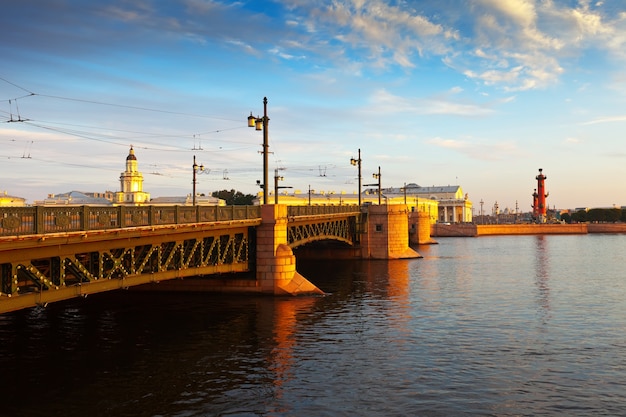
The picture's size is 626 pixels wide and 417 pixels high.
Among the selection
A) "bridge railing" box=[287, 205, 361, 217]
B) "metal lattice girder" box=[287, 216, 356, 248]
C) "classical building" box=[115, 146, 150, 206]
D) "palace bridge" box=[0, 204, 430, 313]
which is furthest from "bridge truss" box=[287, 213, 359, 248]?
"classical building" box=[115, 146, 150, 206]

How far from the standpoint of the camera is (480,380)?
55.4 ft

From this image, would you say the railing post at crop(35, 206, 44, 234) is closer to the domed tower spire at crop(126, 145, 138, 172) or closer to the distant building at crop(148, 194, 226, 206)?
the distant building at crop(148, 194, 226, 206)

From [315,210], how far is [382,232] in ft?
62.9

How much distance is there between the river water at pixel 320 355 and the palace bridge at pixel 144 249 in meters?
1.91

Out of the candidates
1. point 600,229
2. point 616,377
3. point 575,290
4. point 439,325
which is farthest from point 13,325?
point 600,229

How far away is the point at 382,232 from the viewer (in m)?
62.5

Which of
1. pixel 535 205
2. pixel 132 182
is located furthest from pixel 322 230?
pixel 535 205

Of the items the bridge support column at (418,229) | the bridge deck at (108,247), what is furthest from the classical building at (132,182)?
the bridge deck at (108,247)

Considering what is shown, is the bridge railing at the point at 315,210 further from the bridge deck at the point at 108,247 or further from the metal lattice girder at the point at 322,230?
Result: the bridge deck at the point at 108,247

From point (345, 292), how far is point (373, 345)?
14.9 meters

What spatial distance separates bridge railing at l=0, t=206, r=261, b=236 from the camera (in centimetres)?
1530

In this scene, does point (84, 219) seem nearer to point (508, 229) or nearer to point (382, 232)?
point (382, 232)

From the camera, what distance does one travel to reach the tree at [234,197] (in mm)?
163875

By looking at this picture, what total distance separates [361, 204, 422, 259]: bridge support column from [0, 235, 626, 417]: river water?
1057 inches
